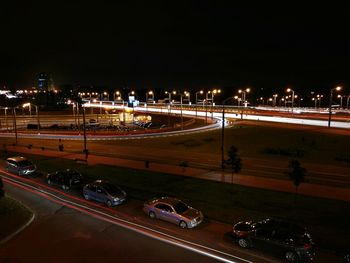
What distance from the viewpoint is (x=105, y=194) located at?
23844mm

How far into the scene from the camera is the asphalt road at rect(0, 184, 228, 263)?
54.6 ft

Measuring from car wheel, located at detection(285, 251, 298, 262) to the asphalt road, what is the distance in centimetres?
327

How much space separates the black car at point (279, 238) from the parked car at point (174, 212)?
9.12 feet

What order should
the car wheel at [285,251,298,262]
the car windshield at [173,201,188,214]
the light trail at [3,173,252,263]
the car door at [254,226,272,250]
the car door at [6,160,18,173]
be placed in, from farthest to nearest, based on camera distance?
the car door at [6,160,18,173]
the car windshield at [173,201,188,214]
the light trail at [3,173,252,263]
the car door at [254,226,272,250]
the car wheel at [285,251,298,262]

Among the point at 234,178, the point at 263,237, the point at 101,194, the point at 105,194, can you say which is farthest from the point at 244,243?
the point at 234,178

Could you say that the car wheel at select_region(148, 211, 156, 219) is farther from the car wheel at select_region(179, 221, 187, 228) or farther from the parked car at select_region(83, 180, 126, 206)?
the parked car at select_region(83, 180, 126, 206)

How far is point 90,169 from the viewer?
35.1 meters

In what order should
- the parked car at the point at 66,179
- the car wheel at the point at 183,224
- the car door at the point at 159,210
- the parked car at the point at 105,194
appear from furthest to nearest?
the parked car at the point at 66,179 → the parked car at the point at 105,194 → the car door at the point at 159,210 → the car wheel at the point at 183,224

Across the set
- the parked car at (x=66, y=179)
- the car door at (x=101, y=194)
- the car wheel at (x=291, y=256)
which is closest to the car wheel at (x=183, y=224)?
the car wheel at (x=291, y=256)

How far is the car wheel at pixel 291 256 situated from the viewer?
15.1 m

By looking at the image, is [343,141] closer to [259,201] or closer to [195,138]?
[195,138]

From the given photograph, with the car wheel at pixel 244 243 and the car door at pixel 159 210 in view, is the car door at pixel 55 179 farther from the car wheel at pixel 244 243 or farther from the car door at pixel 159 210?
the car wheel at pixel 244 243

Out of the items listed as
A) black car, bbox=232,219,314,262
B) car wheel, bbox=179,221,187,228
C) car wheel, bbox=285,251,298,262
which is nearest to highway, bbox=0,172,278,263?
car wheel, bbox=179,221,187,228

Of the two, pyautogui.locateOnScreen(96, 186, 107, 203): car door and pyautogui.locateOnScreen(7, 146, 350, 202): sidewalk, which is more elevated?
pyautogui.locateOnScreen(96, 186, 107, 203): car door
